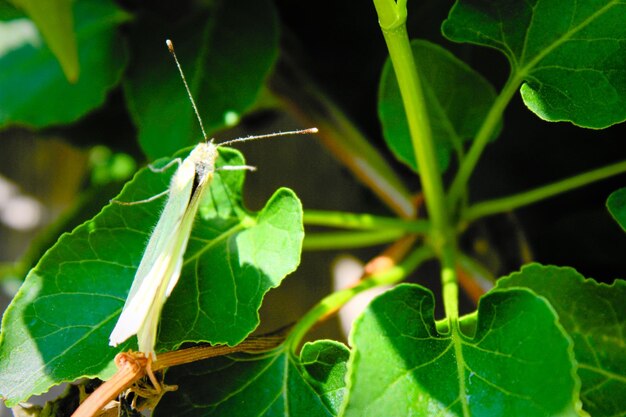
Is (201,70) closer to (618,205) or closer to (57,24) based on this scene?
(57,24)

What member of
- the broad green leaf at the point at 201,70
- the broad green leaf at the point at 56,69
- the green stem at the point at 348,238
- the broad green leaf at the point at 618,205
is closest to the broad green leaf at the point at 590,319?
the broad green leaf at the point at 618,205

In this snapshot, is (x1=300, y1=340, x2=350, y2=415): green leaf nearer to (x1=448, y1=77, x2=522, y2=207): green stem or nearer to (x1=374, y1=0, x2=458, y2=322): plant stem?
(x1=374, y1=0, x2=458, y2=322): plant stem

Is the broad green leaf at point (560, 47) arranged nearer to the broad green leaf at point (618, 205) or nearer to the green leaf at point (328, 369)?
the broad green leaf at point (618, 205)

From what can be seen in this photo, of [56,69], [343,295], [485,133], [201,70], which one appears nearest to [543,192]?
[485,133]

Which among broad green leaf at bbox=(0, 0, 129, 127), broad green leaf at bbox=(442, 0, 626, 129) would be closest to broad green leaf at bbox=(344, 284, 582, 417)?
broad green leaf at bbox=(442, 0, 626, 129)

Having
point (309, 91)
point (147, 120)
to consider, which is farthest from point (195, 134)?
point (309, 91)

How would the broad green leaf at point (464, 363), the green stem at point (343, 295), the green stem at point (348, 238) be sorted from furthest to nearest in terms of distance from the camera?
the green stem at point (348, 238) < the green stem at point (343, 295) < the broad green leaf at point (464, 363)
